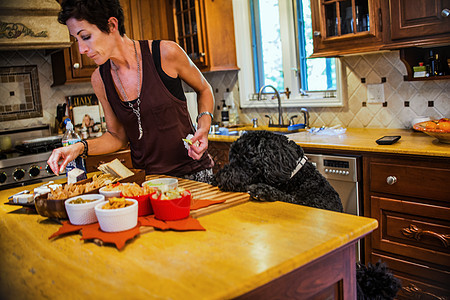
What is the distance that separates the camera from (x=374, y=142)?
2.76m

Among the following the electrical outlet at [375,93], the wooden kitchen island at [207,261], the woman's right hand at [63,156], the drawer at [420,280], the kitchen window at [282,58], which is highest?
the kitchen window at [282,58]

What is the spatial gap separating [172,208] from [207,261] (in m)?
0.32

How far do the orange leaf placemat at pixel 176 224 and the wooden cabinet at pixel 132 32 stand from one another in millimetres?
3079

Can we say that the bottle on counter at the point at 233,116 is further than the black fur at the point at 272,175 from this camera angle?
Yes

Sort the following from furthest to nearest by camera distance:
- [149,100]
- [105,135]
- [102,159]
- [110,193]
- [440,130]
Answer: [102,159]
[440,130]
[105,135]
[149,100]
[110,193]

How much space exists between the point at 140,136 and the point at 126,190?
0.74 metres

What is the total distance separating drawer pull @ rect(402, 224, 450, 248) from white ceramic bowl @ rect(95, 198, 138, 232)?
5.60 feet

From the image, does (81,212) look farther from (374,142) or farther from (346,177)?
(374,142)

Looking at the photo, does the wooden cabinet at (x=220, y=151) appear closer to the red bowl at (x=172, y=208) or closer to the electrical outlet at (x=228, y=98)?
the electrical outlet at (x=228, y=98)

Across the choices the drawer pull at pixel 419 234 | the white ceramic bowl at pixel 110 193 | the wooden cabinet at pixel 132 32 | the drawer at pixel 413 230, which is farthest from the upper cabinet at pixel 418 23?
the wooden cabinet at pixel 132 32

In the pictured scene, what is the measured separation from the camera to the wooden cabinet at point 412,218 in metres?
2.38

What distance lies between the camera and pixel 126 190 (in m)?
1.53

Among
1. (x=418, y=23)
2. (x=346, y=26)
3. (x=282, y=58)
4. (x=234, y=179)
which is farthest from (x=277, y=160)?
(x=282, y=58)

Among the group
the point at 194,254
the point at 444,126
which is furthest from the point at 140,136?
the point at 444,126
